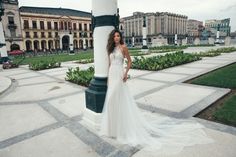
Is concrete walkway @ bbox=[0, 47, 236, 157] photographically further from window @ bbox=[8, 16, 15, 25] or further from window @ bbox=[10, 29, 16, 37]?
window @ bbox=[8, 16, 15, 25]

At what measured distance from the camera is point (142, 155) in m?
3.08

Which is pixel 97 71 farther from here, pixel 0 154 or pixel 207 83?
pixel 207 83

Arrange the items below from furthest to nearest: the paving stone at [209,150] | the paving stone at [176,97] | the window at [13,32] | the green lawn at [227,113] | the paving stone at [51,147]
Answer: the window at [13,32], the paving stone at [176,97], the green lawn at [227,113], the paving stone at [51,147], the paving stone at [209,150]

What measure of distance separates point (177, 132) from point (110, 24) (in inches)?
101

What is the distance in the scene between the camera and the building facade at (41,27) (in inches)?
1966

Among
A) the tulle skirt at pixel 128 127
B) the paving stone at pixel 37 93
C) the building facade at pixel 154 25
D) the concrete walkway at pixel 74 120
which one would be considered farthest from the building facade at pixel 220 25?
the tulle skirt at pixel 128 127

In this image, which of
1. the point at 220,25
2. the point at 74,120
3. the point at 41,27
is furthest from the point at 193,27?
the point at 74,120

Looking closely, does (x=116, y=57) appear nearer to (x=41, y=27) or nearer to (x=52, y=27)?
(x=41, y=27)

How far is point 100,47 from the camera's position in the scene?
160 inches

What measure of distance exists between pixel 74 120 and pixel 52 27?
2430 inches

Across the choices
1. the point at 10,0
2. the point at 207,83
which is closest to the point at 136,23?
the point at 10,0

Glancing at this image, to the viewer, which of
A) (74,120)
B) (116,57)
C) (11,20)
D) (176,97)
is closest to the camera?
(116,57)

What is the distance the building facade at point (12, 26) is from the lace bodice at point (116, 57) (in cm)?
5361

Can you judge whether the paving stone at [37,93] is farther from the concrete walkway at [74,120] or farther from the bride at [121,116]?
the bride at [121,116]
